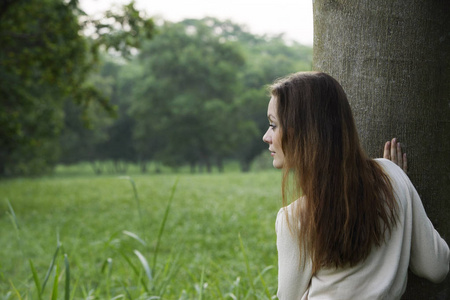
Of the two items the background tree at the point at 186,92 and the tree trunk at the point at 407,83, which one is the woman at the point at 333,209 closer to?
the tree trunk at the point at 407,83

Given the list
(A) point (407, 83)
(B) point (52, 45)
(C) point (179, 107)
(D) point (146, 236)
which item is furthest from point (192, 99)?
(A) point (407, 83)

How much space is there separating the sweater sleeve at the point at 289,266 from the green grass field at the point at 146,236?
102cm

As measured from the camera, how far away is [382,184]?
1646 mm

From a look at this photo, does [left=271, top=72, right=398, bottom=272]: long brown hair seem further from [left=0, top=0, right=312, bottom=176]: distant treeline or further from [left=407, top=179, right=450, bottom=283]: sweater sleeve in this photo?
[left=0, top=0, right=312, bottom=176]: distant treeline

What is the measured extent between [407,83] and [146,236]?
20.5 feet

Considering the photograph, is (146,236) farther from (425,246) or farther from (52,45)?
(425,246)

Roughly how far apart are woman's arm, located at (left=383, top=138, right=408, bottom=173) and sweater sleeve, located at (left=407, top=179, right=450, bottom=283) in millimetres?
368

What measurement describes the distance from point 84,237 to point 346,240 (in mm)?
7725

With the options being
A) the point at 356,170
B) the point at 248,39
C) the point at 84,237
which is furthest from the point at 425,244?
the point at 248,39

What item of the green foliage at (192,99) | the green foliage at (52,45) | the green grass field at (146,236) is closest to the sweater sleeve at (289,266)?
the green grass field at (146,236)

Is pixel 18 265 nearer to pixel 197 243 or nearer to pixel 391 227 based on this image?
pixel 197 243

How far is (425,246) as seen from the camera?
5.62 feet

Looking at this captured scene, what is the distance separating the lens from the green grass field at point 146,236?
421 cm

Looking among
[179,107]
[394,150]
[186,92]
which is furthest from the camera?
[186,92]
